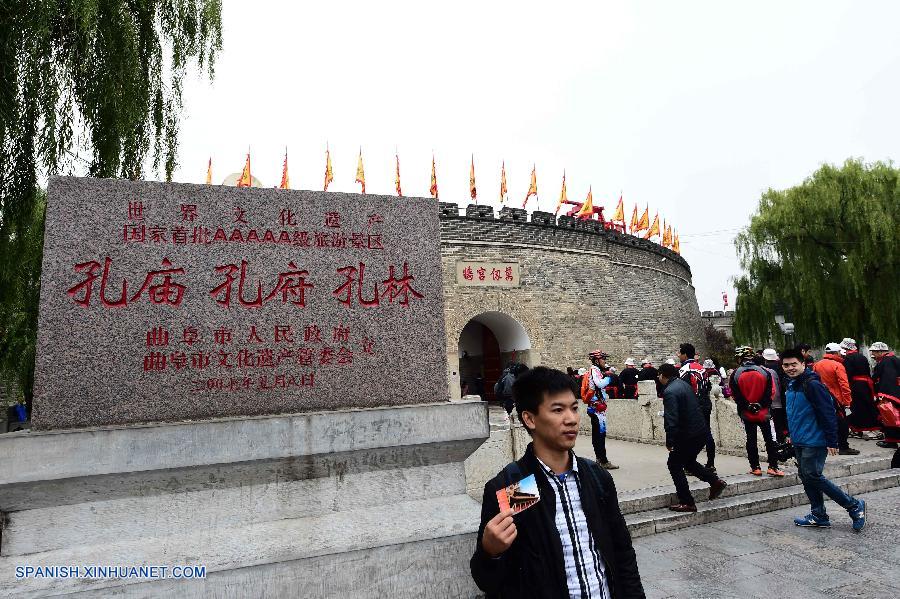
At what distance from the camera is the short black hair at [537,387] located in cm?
151

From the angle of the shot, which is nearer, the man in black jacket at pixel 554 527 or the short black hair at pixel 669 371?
the man in black jacket at pixel 554 527

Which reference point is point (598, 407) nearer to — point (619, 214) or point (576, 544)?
point (576, 544)

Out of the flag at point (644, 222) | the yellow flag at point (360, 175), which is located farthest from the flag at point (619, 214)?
the yellow flag at point (360, 175)

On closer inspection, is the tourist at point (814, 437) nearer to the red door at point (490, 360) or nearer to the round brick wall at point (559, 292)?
the round brick wall at point (559, 292)

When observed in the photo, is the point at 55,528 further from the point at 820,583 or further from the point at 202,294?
the point at 820,583

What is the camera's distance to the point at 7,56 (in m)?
3.98

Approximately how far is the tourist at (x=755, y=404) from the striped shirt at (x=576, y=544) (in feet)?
14.5

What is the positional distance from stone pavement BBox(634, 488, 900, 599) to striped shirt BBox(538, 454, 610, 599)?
169cm

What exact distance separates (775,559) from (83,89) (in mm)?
6500

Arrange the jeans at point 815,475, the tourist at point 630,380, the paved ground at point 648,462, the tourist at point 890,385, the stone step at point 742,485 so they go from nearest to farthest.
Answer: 1. the jeans at point 815,475
2. the stone step at point 742,485
3. the paved ground at point 648,462
4. the tourist at point 890,385
5. the tourist at point 630,380

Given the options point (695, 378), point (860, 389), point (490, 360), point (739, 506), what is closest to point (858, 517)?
point (739, 506)

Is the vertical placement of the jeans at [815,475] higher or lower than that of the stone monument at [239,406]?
A: lower

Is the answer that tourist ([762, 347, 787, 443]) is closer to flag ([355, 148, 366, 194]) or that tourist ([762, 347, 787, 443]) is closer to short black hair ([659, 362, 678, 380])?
short black hair ([659, 362, 678, 380])

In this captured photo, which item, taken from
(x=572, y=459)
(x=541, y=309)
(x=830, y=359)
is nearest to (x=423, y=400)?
(x=572, y=459)
